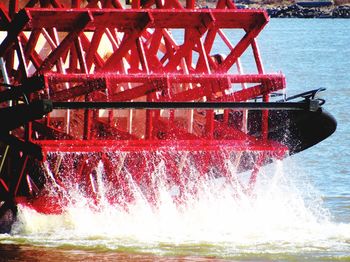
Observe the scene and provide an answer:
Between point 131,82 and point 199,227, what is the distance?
4.77 ft

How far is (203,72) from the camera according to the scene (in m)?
13.4

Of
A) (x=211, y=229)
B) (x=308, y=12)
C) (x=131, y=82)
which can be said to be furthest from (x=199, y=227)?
(x=308, y=12)

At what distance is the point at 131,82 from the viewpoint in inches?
489

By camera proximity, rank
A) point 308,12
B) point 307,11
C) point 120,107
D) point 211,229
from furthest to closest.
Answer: point 307,11
point 308,12
point 211,229
point 120,107

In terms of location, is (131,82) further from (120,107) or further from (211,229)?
(211,229)

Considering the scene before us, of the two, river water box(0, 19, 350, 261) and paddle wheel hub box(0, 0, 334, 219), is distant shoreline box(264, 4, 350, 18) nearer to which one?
river water box(0, 19, 350, 261)

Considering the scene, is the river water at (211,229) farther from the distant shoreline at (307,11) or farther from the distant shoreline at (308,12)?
the distant shoreline at (308,12)

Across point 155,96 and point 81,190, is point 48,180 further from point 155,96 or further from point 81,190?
point 155,96

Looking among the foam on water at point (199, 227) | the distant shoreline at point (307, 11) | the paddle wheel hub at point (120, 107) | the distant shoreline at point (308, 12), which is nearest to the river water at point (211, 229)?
the foam on water at point (199, 227)

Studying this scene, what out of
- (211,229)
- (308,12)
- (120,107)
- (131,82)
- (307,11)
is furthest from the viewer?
(307,11)

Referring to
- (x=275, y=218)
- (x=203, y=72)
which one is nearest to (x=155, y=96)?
(x=203, y=72)

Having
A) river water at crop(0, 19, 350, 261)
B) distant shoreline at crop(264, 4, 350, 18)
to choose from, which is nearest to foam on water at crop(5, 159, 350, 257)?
river water at crop(0, 19, 350, 261)

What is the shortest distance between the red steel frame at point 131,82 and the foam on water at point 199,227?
26 cm

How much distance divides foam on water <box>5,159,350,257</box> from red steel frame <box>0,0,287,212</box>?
26 centimetres
